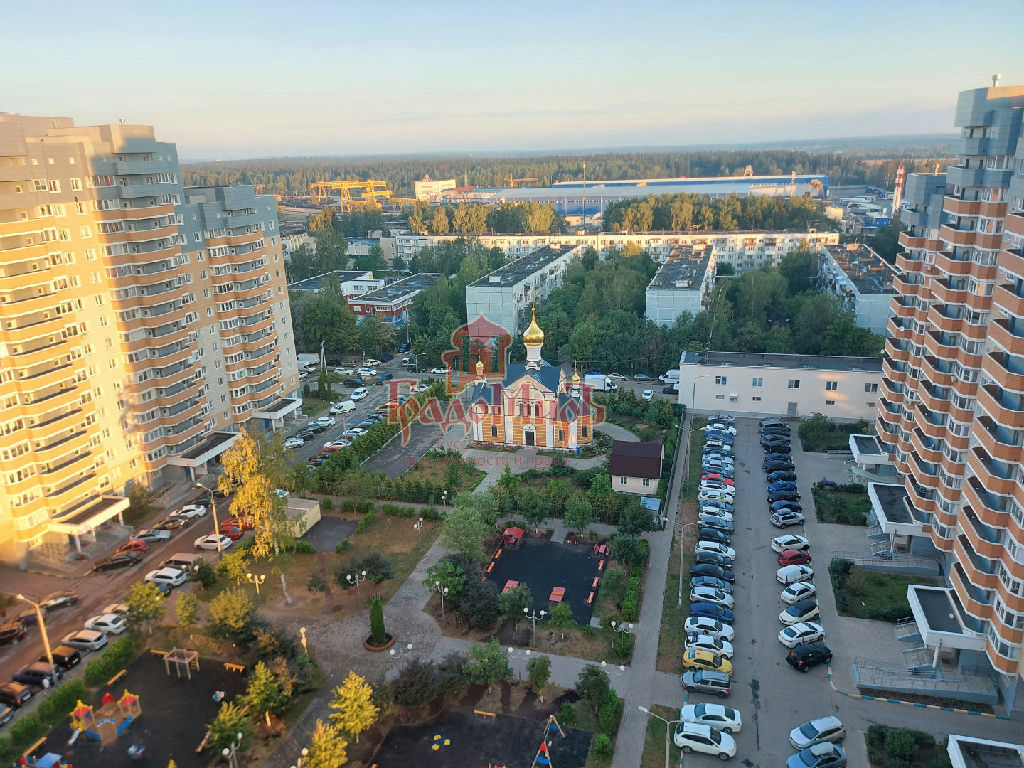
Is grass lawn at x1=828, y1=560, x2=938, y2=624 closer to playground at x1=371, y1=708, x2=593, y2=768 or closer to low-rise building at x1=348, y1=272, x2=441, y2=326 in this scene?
playground at x1=371, y1=708, x2=593, y2=768

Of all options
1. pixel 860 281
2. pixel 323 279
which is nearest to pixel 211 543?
pixel 323 279

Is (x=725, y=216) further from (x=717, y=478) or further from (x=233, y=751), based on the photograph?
(x=233, y=751)

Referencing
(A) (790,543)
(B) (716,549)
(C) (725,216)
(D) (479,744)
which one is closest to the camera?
(D) (479,744)

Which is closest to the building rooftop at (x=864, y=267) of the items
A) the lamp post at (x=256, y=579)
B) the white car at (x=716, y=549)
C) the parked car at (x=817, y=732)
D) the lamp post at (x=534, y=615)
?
the white car at (x=716, y=549)

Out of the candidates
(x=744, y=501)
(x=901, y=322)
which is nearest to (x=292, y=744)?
(x=744, y=501)

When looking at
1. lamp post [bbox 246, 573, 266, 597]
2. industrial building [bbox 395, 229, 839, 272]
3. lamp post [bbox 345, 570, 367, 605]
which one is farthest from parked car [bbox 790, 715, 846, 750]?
industrial building [bbox 395, 229, 839, 272]

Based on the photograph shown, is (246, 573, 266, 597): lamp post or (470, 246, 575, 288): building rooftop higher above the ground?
(470, 246, 575, 288): building rooftop

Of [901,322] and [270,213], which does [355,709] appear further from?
[270,213]
